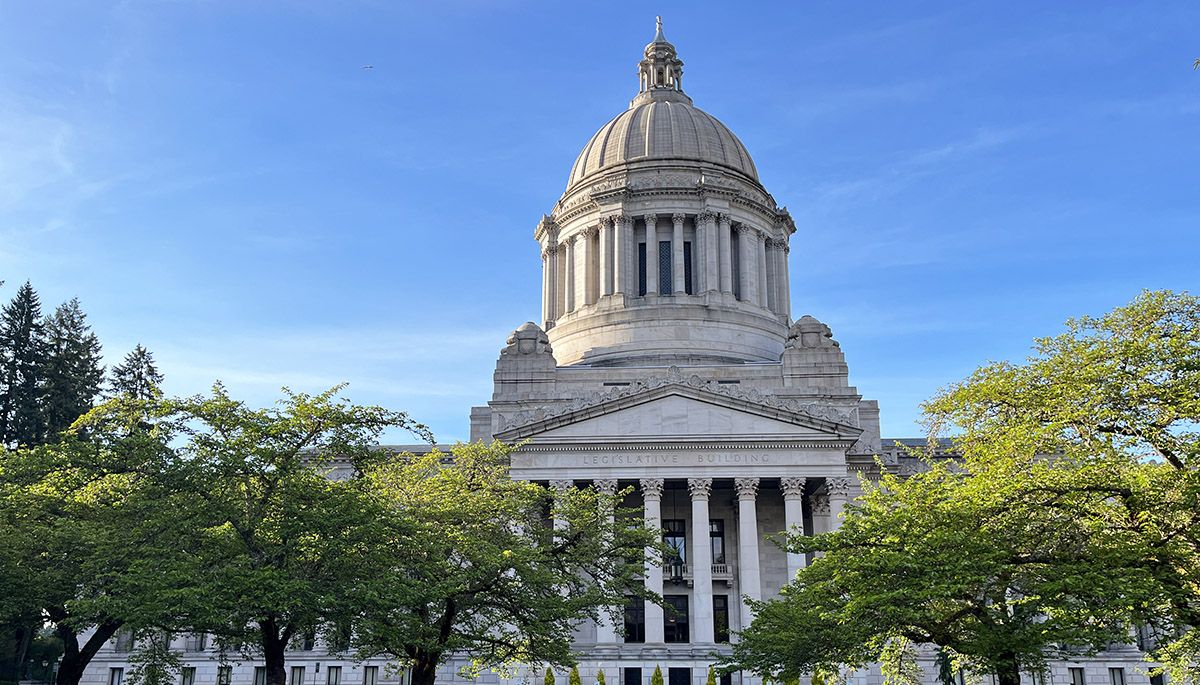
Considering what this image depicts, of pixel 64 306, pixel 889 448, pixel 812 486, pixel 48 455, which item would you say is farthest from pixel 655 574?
pixel 64 306

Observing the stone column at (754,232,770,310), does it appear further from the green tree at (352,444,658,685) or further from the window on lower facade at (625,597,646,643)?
the green tree at (352,444,658,685)

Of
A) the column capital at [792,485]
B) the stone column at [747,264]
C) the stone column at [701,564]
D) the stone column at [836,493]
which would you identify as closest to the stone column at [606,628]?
the stone column at [701,564]

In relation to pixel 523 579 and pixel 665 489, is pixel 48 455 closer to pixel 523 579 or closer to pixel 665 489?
pixel 523 579

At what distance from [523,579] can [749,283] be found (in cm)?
4367

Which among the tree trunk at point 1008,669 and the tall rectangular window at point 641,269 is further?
the tall rectangular window at point 641,269

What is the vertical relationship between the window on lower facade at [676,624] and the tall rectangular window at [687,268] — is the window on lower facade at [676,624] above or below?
below

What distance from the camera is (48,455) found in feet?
103

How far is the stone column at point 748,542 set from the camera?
50.8m

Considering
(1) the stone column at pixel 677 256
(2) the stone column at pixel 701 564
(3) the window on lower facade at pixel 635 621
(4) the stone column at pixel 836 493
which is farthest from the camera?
(1) the stone column at pixel 677 256

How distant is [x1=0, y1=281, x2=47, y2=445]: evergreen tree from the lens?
57875mm

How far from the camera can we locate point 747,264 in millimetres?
74062

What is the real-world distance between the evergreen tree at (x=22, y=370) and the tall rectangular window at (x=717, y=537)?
120ft

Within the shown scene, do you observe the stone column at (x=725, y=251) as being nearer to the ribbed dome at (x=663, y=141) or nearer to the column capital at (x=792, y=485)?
the ribbed dome at (x=663, y=141)

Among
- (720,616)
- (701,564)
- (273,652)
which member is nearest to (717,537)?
(720,616)
